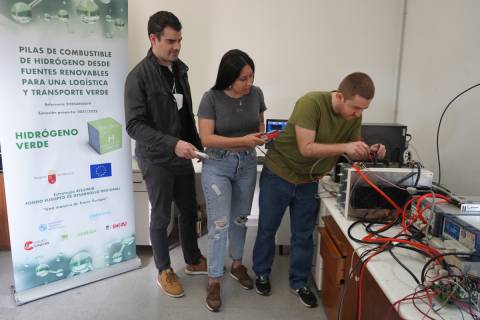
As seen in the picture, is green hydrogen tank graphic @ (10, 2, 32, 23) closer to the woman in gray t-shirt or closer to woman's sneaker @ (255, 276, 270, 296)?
the woman in gray t-shirt

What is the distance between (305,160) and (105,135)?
4.16ft

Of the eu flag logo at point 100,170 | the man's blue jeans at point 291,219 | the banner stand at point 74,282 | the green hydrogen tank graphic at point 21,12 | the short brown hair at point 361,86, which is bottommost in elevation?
the banner stand at point 74,282

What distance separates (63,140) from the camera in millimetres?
2057

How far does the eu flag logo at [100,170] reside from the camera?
2.18 m

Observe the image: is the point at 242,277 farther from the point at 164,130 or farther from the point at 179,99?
the point at 179,99

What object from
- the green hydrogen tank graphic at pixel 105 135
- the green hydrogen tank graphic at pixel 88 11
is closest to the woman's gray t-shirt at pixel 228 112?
the green hydrogen tank graphic at pixel 105 135

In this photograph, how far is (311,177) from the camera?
1854 mm

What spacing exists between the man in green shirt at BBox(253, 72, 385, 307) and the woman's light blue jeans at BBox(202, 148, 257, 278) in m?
0.10

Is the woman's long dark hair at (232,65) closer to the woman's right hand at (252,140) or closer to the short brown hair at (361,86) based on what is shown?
the woman's right hand at (252,140)

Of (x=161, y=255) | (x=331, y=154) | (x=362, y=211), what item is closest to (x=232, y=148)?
(x=331, y=154)

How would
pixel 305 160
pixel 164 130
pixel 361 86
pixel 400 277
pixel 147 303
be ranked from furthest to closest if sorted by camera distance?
pixel 147 303
pixel 164 130
pixel 305 160
pixel 361 86
pixel 400 277

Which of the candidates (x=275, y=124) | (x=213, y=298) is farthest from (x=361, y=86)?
(x=213, y=298)

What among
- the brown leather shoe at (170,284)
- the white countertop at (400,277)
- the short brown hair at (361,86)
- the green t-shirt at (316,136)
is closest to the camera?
the white countertop at (400,277)

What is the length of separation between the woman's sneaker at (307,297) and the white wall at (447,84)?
105 centimetres
